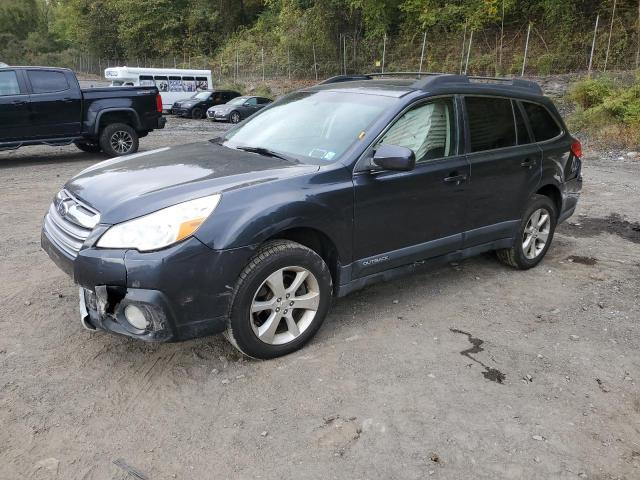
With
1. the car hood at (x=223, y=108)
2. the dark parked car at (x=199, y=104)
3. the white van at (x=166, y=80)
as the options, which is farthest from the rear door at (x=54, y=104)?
the white van at (x=166, y=80)

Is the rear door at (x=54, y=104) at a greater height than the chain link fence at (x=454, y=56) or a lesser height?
greater

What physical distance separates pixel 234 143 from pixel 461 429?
2.75 metres

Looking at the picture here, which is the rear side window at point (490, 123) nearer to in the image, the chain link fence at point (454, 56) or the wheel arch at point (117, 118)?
the wheel arch at point (117, 118)

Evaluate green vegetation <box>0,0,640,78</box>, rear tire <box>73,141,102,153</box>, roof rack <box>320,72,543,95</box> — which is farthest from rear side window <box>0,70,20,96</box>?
green vegetation <box>0,0,640,78</box>

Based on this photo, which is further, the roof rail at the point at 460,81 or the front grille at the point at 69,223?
the roof rail at the point at 460,81

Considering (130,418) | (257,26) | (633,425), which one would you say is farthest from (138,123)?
(257,26)

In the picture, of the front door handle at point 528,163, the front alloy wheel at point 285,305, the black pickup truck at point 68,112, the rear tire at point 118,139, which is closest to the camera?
the front alloy wheel at point 285,305

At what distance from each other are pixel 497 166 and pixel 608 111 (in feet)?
38.8

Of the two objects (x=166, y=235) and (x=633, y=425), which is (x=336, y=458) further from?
(x=633, y=425)

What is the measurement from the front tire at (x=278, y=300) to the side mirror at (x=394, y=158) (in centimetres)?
75

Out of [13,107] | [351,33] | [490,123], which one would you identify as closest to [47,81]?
[13,107]

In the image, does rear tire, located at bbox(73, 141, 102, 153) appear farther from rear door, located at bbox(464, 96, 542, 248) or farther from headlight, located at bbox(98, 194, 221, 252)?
headlight, located at bbox(98, 194, 221, 252)

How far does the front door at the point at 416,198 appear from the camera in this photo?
3.86 meters

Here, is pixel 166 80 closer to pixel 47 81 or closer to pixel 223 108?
pixel 223 108
